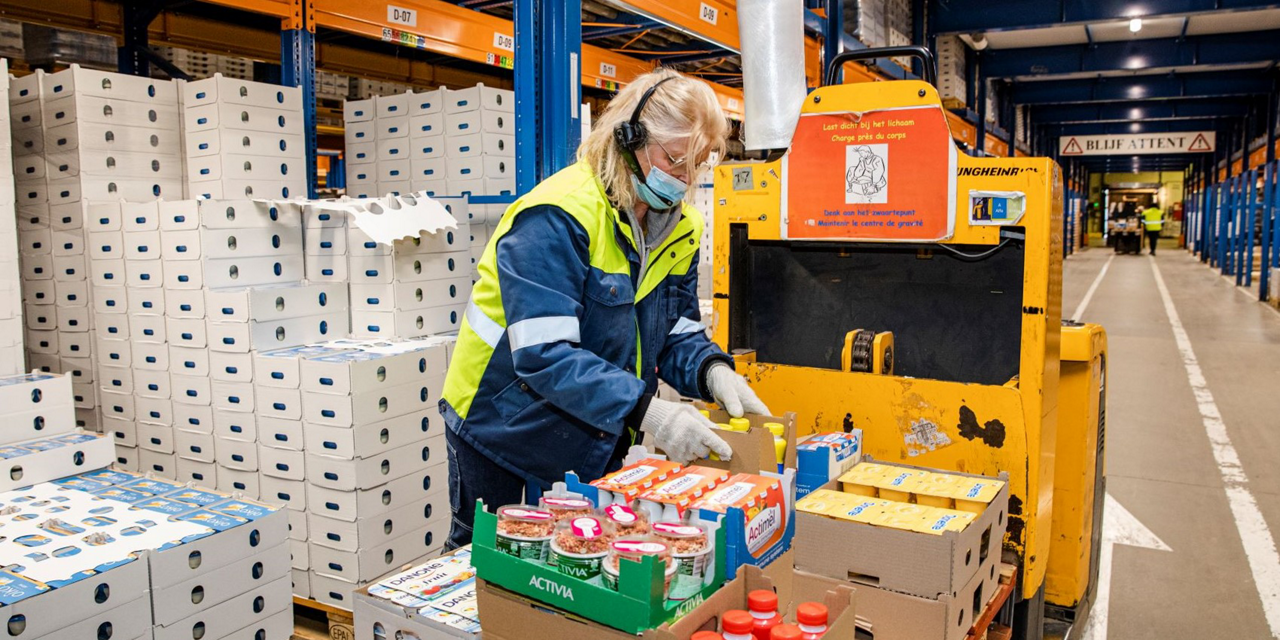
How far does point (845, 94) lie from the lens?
10.5 ft

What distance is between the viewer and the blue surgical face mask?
94.7 inches

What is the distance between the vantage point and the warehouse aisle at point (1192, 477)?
4352 mm

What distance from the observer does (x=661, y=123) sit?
7.80 ft

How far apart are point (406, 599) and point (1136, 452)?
22.3 feet

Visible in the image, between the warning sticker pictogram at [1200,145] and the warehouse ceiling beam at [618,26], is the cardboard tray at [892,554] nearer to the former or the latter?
the warehouse ceiling beam at [618,26]

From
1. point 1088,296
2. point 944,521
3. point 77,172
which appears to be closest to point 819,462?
point 944,521

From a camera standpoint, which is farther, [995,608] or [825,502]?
[995,608]

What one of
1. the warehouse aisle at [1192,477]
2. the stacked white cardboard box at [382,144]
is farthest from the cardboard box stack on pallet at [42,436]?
the warehouse aisle at [1192,477]

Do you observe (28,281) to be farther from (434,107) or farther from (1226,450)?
(1226,450)

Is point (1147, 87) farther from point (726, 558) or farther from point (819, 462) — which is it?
point (726, 558)

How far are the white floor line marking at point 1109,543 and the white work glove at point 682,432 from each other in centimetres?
280

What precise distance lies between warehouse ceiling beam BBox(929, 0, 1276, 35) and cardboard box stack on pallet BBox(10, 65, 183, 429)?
32.0 ft

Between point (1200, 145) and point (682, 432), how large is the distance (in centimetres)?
3289

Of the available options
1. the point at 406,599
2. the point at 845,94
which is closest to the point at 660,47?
the point at 845,94
